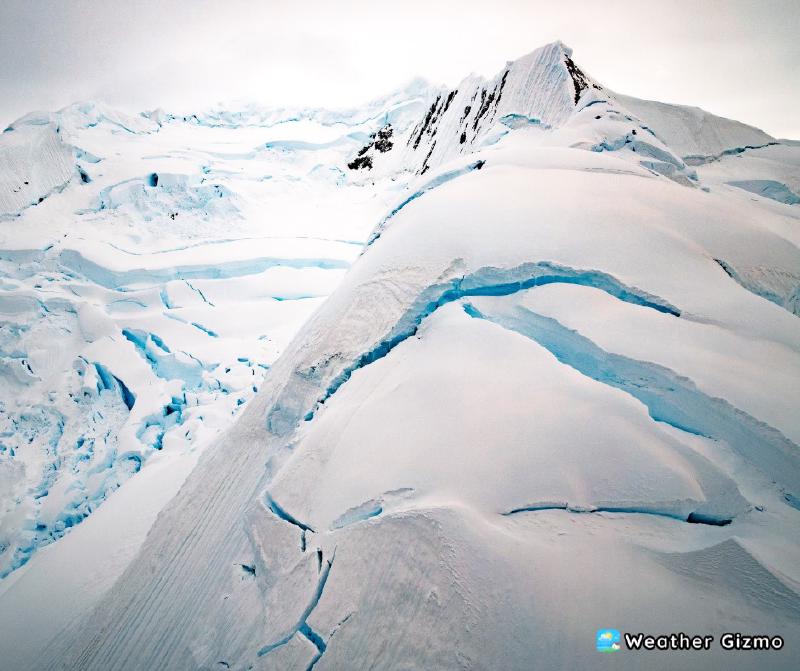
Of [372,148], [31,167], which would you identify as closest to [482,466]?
[31,167]

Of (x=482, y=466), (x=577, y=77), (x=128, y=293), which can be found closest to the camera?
(x=482, y=466)

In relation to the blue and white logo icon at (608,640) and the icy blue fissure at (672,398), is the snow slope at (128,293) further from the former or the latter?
the blue and white logo icon at (608,640)

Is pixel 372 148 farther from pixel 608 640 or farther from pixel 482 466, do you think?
pixel 608 640

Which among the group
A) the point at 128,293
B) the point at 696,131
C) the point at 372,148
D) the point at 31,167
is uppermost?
the point at 696,131

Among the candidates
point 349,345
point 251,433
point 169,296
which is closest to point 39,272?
point 169,296

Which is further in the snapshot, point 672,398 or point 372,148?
point 372,148

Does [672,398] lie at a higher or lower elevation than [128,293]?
higher

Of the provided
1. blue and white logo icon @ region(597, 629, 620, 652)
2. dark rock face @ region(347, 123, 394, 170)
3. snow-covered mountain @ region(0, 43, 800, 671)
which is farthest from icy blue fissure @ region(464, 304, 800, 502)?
dark rock face @ region(347, 123, 394, 170)

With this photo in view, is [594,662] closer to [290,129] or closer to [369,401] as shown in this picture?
[369,401]
